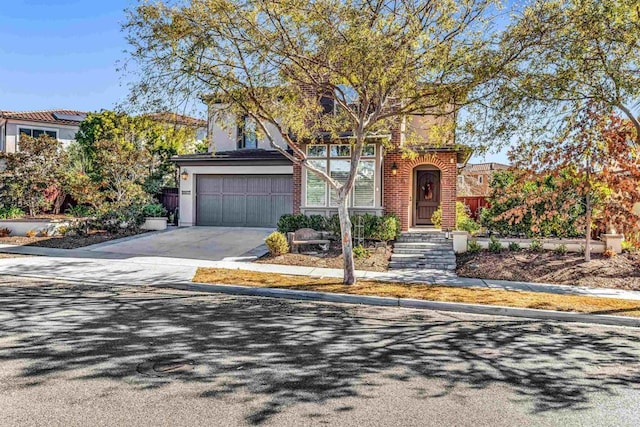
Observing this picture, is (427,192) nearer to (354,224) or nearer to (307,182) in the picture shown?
(354,224)

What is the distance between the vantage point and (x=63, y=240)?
49.8 ft

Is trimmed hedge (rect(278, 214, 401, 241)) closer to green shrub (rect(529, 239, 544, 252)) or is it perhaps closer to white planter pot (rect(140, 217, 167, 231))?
green shrub (rect(529, 239, 544, 252))

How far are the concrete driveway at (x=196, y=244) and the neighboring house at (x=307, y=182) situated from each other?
Answer: 1.44m

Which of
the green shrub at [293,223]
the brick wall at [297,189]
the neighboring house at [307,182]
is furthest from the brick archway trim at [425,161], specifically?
the green shrub at [293,223]

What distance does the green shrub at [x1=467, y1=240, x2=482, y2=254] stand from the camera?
13.3 m

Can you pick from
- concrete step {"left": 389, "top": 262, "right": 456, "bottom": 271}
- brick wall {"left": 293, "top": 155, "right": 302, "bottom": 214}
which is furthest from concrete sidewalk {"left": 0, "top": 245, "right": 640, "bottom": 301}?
brick wall {"left": 293, "top": 155, "right": 302, "bottom": 214}

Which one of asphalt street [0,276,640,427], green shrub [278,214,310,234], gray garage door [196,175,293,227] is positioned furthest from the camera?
gray garage door [196,175,293,227]

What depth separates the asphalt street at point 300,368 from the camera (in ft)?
12.2

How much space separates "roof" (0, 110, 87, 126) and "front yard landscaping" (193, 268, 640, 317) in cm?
2080

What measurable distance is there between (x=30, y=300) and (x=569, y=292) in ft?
35.5

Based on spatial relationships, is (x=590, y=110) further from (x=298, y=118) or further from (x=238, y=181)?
(x=238, y=181)

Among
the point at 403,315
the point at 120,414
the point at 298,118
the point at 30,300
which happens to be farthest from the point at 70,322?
the point at 298,118

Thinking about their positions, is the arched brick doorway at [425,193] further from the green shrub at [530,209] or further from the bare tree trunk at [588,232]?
the bare tree trunk at [588,232]

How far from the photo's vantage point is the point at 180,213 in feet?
64.7
